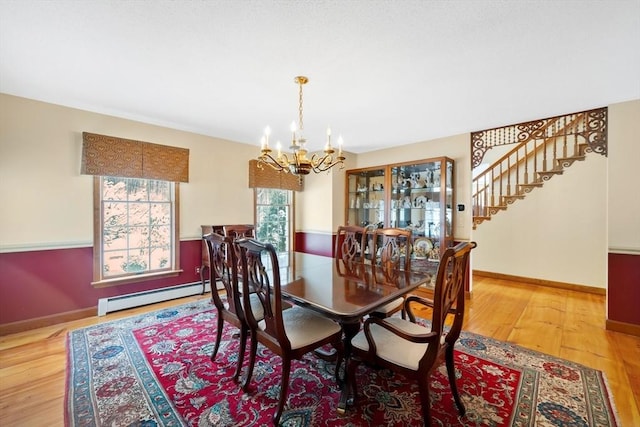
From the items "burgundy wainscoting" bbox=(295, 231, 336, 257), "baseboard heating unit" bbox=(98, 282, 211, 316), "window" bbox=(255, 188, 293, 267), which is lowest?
"baseboard heating unit" bbox=(98, 282, 211, 316)

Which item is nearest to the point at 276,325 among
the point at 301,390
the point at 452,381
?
the point at 301,390

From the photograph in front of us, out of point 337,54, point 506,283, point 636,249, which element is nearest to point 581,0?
point 337,54

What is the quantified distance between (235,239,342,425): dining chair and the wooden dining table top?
182 mm

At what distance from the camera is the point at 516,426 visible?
157 cm

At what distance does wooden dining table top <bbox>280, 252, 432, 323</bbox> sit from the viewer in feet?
5.16

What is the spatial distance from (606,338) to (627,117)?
7.41 feet

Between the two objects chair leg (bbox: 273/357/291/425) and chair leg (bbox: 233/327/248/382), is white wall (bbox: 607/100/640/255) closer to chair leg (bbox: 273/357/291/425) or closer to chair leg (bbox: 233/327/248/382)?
chair leg (bbox: 273/357/291/425)

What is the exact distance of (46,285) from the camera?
2896 millimetres

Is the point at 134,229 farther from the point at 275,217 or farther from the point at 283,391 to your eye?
the point at 283,391

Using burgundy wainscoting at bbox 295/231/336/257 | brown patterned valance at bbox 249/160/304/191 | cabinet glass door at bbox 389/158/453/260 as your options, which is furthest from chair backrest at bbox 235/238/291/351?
burgundy wainscoting at bbox 295/231/336/257

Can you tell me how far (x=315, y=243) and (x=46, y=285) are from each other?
365 cm

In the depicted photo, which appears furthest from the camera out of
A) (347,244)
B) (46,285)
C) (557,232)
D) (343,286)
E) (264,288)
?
(557,232)

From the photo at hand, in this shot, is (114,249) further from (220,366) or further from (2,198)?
(220,366)

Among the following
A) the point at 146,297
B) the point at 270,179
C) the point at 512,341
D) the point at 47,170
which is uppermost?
the point at 270,179
